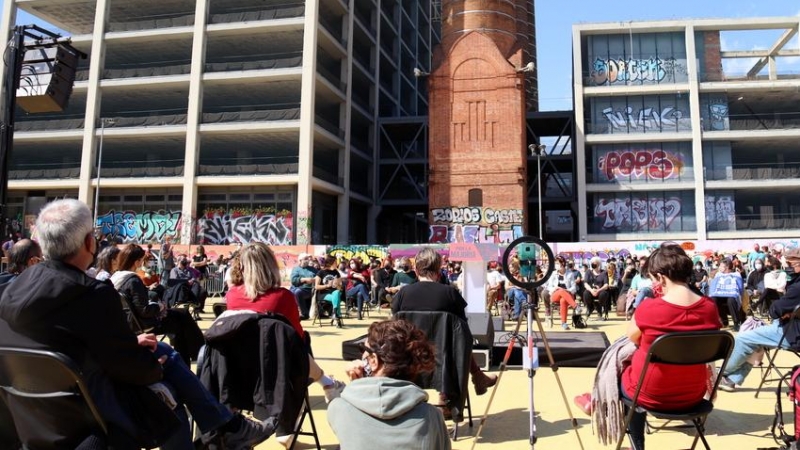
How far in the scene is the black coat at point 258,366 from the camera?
3414mm

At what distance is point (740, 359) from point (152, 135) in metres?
33.6

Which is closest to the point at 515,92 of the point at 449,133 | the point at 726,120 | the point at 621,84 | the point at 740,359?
the point at 449,133

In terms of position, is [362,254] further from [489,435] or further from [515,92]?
[489,435]

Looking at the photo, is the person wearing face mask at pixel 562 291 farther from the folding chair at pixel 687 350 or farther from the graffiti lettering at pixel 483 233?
the graffiti lettering at pixel 483 233

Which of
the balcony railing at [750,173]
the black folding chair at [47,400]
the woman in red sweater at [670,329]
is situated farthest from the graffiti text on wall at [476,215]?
the black folding chair at [47,400]

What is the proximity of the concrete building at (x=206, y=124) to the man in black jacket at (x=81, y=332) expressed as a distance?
91.8 feet

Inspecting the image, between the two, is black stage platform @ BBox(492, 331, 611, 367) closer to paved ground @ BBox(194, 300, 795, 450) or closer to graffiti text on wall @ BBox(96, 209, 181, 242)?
paved ground @ BBox(194, 300, 795, 450)

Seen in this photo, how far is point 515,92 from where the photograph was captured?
33.4 m

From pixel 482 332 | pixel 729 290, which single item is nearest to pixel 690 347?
pixel 482 332

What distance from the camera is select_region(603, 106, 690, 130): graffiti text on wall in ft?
112

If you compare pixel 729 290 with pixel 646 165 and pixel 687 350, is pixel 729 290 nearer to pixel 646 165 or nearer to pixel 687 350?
pixel 687 350

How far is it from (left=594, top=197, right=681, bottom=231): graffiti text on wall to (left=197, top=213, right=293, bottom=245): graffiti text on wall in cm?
→ 2038

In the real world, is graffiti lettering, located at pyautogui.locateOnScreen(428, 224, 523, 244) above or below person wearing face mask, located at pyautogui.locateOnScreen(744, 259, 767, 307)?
above

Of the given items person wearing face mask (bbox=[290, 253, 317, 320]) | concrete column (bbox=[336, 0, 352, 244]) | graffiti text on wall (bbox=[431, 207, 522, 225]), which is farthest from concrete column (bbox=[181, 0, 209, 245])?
person wearing face mask (bbox=[290, 253, 317, 320])
